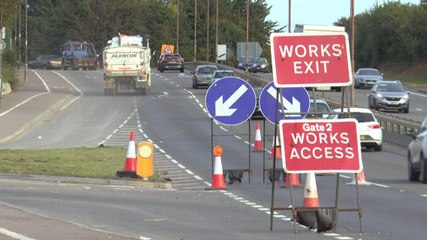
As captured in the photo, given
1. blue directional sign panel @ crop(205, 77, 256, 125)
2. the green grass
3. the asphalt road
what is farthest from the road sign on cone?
blue directional sign panel @ crop(205, 77, 256, 125)

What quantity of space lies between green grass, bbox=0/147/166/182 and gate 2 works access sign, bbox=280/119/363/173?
10.1 m

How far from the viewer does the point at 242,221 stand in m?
15.5

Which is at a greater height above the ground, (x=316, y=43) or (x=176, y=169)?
(x=316, y=43)

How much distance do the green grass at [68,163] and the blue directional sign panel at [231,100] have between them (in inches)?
115

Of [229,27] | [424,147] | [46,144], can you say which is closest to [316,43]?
[424,147]

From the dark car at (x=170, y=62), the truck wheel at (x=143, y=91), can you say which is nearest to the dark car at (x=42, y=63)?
the dark car at (x=170, y=62)

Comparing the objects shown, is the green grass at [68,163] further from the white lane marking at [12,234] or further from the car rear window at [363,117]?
the white lane marking at [12,234]

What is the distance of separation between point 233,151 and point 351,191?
13.6 m

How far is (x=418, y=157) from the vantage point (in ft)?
75.9

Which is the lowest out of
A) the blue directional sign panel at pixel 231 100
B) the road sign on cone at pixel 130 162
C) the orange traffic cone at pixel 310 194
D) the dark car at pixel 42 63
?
the dark car at pixel 42 63

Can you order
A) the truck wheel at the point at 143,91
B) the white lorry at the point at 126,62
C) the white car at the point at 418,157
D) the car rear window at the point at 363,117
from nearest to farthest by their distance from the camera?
the white car at the point at 418,157, the car rear window at the point at 363,117, the white lorry at the point at 126,62, the truck wheel at the point at 143,91

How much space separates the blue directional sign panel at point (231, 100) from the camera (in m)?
20.9

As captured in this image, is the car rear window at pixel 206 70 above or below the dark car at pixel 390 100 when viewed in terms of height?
above

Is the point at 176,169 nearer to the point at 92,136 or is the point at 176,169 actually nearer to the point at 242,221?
the point at 242,221
